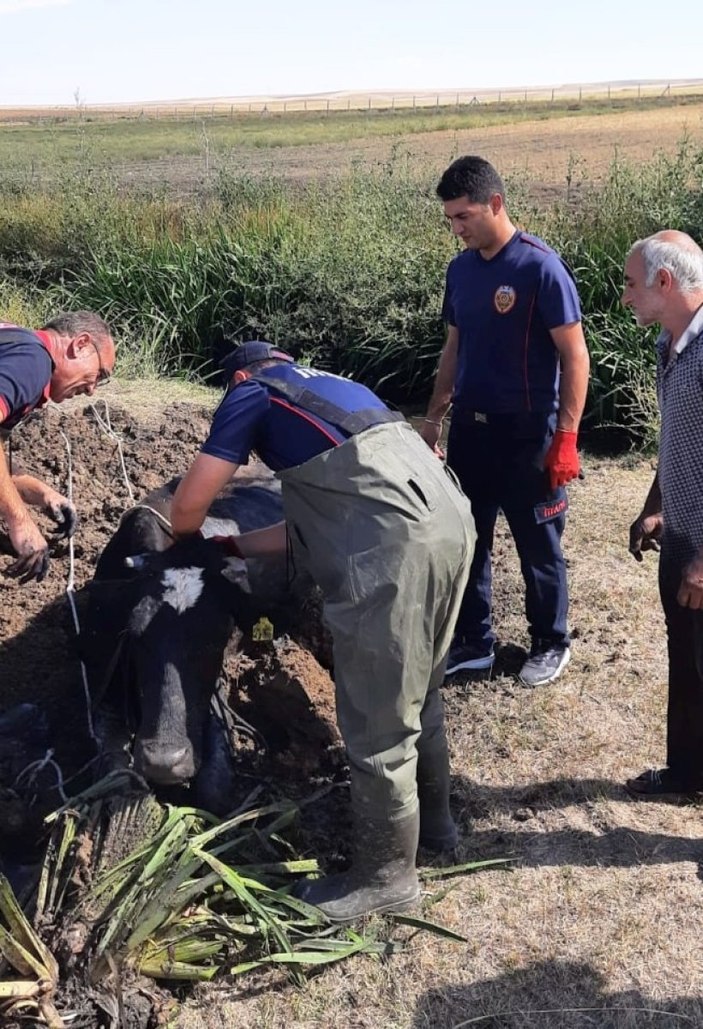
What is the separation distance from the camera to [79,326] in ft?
12.6

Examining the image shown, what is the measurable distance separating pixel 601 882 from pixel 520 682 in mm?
1388

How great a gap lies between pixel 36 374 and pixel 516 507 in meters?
2.22

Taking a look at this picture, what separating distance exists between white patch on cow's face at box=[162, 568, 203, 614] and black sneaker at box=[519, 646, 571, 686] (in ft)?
6.34

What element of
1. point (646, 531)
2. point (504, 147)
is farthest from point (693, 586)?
point (504, 147)

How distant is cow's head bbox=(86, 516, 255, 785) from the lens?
3.45m

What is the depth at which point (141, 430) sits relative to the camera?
6602 mm

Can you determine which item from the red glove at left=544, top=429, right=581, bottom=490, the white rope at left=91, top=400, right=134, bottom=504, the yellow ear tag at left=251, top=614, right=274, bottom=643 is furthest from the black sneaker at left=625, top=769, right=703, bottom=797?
the white rope at left=91, top=400, right=134, bottom=504

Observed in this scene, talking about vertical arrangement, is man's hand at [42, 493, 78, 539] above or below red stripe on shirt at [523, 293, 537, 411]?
below

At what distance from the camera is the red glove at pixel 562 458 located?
439 cm

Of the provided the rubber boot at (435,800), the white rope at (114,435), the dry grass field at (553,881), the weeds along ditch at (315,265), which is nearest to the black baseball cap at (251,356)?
the rubber boot at (435,800)

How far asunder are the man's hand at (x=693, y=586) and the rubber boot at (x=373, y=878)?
→ 1.15 m

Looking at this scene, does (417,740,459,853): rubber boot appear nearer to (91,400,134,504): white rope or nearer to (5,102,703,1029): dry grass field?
(5,102,703,1029): dry grass field

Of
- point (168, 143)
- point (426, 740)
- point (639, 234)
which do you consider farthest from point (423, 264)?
point (168, 143)

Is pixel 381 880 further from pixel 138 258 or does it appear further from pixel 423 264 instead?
pixel 138 258
